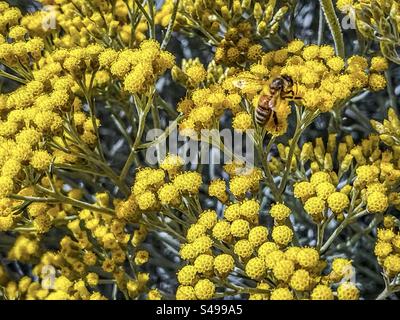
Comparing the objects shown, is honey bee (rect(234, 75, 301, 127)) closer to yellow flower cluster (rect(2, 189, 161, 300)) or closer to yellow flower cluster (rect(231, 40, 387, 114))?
yellow flower cluster (rect(231, 40, 387, 114))

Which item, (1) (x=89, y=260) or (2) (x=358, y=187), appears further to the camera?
(1) (x=89, y=260)

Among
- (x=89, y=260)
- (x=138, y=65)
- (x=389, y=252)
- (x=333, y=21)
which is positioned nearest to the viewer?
(x=389, y=252)

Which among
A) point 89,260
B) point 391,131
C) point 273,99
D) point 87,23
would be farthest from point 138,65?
point 391,131

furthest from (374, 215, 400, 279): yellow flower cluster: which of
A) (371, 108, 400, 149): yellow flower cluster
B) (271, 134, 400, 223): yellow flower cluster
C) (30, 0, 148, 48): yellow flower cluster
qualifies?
(30, 0, 148, 48): yellow flower cluster

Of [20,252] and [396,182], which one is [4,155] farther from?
[396,182]

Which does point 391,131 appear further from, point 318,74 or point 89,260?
point 89,260

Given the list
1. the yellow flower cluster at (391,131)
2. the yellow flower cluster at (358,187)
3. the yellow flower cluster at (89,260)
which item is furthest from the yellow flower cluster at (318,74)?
the yellow flower cluster at (89,260)

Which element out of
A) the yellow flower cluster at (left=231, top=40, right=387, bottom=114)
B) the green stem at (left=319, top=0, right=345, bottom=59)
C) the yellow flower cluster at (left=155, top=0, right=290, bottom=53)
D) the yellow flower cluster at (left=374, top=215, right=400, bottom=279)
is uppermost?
the yellow flower cluster at (left=155, top=0, right=290, bottom=53)

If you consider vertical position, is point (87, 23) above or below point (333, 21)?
above
